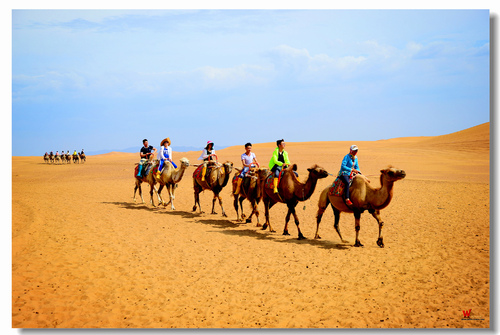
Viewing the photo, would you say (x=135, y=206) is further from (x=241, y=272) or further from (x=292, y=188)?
(x=241, y=272)

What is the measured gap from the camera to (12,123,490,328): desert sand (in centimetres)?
695

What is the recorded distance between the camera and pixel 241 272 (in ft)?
29.5

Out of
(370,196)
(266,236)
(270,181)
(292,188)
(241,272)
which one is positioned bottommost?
(241,272)

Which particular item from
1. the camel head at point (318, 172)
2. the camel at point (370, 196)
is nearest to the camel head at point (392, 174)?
the camel at point (370, 196)

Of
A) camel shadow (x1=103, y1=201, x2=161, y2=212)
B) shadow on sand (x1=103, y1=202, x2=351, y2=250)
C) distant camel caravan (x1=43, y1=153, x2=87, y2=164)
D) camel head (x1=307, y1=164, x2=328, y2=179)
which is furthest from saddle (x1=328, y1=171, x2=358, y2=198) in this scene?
distant camel caravan (x1=43, y1=153, x2=87, y2=164)

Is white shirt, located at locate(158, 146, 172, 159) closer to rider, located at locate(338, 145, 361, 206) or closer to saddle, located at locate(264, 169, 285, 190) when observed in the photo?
saddle, located at locate(264, 169, 285, 190)

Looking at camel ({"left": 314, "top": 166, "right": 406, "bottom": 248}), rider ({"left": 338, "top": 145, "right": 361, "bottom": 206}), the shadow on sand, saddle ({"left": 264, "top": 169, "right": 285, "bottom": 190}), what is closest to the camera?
camel ({"left": 314, "top": 166, "right": 406, "bottom": 248})

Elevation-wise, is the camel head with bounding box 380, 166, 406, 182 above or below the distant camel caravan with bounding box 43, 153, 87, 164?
below

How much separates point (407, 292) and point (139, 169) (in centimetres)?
1343

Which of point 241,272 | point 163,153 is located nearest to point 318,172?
point 241,272

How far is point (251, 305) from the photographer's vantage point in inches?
290

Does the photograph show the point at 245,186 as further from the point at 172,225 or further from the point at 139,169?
the point at 139,169

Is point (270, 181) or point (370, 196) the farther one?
point (270, 181)

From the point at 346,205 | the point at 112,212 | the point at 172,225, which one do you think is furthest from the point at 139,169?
the point at 346,205
